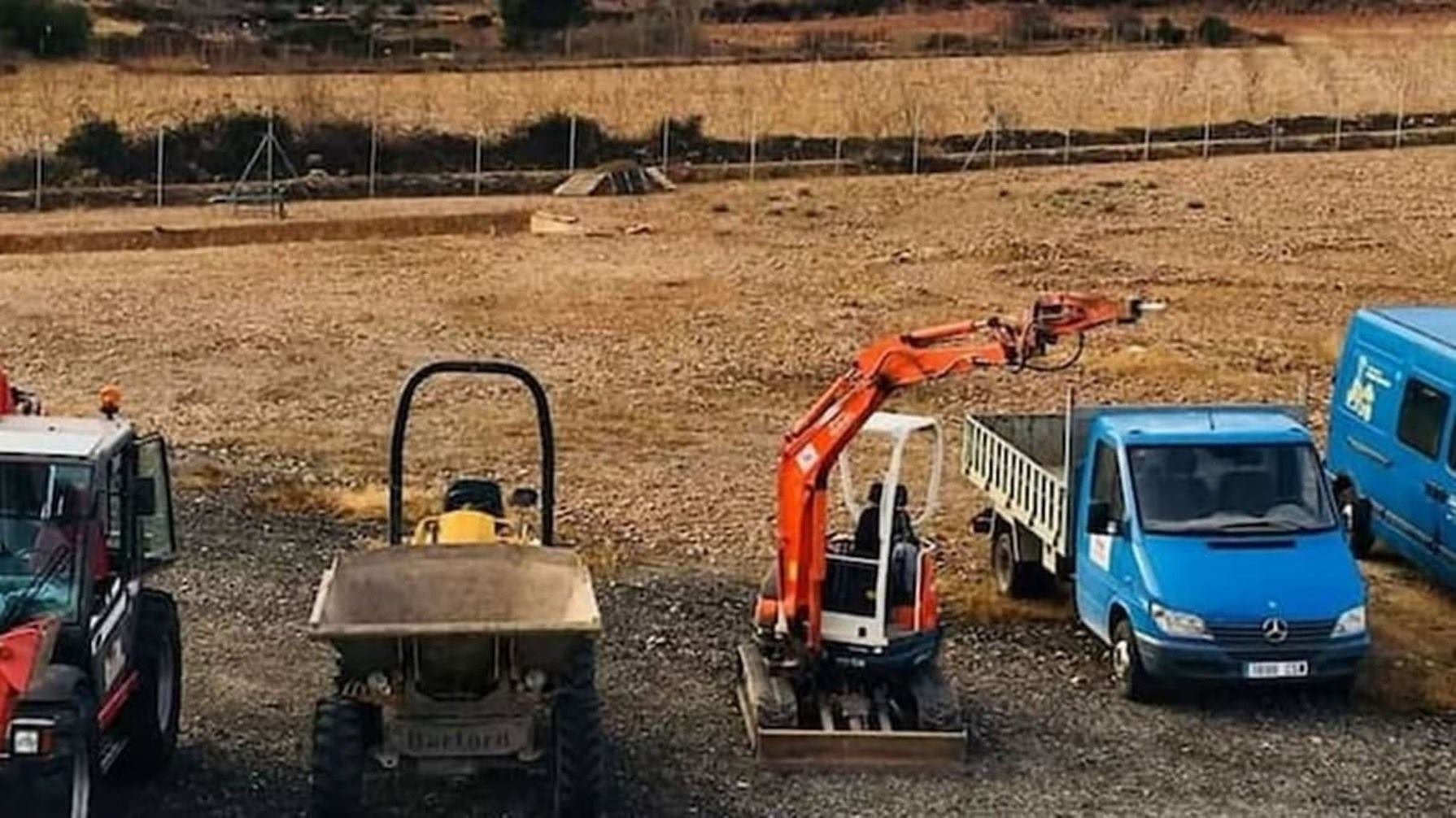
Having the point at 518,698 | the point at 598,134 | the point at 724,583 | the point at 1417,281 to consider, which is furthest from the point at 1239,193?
the point at 518,698

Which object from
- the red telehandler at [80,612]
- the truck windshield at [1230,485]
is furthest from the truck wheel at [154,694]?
the truck windshield at [1230,485]

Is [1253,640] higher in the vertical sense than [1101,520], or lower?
lower

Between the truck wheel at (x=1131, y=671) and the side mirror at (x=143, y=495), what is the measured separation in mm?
6276

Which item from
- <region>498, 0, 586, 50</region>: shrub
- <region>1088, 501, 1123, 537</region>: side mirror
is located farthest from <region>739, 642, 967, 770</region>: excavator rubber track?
<region>498, 0, 586, 50</region>: shrub

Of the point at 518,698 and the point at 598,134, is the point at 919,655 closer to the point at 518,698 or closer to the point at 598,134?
the point at 518,698

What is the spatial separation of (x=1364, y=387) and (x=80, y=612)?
36.2 ft

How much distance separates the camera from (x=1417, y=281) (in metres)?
34.4

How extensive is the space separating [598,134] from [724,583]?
33529mm

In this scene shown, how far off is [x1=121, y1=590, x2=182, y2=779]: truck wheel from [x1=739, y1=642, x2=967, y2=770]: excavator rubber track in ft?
11.0

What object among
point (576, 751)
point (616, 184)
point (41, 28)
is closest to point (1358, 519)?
point (576, 751)

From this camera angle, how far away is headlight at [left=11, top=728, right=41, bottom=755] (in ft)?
33.8

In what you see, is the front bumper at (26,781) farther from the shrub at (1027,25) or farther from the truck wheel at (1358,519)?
the shrub at (1027,25)

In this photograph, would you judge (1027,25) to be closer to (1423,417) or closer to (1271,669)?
(1423,417)

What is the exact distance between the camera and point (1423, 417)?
1772 centimetres
